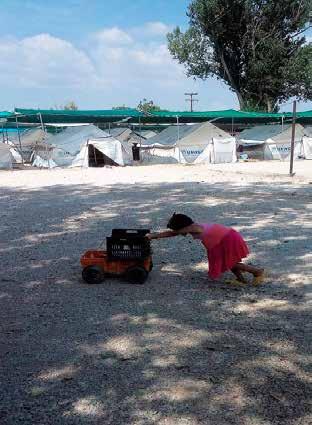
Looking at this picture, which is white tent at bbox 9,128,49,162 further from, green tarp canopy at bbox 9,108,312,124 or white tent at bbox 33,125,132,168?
white tent at bbox 33,125,132,168

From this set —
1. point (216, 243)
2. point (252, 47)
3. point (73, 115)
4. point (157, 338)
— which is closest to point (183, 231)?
point (216, 243)

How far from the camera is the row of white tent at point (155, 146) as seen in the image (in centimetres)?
3047

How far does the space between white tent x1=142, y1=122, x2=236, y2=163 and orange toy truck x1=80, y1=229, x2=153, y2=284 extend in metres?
27.6

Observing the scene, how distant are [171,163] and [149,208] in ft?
70.8

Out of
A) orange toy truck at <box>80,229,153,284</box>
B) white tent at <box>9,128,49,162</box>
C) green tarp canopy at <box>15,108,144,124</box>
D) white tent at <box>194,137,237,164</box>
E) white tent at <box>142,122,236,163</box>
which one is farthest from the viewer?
white tent at <box>194,137,237,164</box>

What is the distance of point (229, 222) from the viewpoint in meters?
9.58

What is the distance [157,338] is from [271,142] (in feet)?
108

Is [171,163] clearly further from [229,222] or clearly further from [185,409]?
[185,409]

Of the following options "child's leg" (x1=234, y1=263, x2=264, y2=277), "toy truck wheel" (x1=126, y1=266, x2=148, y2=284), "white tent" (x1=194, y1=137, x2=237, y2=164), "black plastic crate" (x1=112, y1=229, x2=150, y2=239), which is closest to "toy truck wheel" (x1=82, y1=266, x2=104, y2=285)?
"toy truck wheel" (x1=126, y1=266, x2=148, y2=284)

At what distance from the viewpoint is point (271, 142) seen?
35.6 metres

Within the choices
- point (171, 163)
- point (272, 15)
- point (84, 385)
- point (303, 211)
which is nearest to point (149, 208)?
point (303, 211)

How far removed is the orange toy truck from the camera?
5762 mm

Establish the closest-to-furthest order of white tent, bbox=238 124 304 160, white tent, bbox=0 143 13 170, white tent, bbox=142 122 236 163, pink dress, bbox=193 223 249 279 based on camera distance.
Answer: pink dress, bbox=193 223 249 279
white tent, bbox=0 143 13 170
white tent, bbox=142 122 236 163
white tent, bbox=238 124 304 160

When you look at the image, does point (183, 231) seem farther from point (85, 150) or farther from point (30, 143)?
point (30, 143)
